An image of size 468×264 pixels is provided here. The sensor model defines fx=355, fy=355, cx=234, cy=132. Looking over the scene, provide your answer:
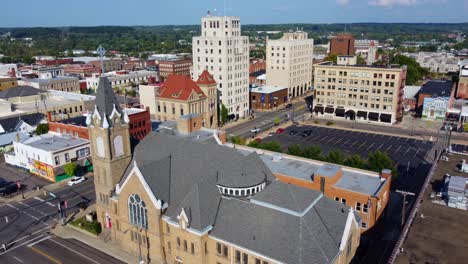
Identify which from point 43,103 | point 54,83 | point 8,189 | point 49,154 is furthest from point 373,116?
point 54,83

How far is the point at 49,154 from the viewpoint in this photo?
7425cm

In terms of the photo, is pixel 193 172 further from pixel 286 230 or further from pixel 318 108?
pixel 318 108

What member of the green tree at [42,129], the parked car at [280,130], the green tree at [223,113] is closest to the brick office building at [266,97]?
the green tree at [223,113]

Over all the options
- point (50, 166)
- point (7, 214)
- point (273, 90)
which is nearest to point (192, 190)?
point (7, 214)

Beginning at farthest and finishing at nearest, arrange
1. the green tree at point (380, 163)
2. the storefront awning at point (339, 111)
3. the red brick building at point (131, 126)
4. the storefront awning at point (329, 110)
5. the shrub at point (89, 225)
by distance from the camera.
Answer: the storefront awning at point (329, 110) < the storefront awning at point (339, 111) < the red brick building at point (131, 126) < the green tree at point (380, 163) < the shrub at point (89, 225)

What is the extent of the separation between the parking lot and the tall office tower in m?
25.0

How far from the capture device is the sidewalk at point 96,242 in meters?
49.2

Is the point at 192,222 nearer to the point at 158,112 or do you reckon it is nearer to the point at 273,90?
the point at 158,112

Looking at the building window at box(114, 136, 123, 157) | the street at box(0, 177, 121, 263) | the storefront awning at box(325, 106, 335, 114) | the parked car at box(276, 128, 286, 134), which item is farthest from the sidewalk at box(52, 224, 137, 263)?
the storefront awning at box(325, 106, 335, 114)

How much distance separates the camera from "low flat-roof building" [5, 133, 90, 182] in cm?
7475

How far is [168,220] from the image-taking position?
4347 centimetres

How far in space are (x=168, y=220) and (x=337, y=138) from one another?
235 feet

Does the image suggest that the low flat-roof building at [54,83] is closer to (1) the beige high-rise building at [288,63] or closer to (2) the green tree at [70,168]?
(2) the green tree at [70,168]

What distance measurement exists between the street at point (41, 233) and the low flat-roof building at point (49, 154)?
22.1ft
